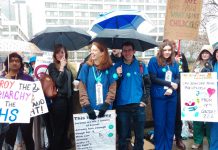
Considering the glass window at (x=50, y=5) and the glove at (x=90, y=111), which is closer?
the glove at (x=90, y=111)

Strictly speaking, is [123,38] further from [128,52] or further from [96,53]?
[96,53]

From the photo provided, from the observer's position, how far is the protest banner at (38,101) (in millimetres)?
4505

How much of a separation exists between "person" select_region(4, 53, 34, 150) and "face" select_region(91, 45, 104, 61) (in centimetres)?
106

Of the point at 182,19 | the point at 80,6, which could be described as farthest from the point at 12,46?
the point at 80,6

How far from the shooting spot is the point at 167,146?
5.08m

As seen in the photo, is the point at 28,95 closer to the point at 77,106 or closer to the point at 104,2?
the point at 77,106

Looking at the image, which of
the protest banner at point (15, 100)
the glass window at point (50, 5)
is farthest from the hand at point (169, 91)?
the glass window at point (50, 5)

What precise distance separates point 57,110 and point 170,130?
189 centimetres

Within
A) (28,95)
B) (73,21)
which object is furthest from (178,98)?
(73,21)

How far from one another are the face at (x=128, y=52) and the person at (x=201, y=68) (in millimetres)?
1203

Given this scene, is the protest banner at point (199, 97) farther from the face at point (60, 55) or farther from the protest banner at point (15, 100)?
the protest banner at point (15, 100)

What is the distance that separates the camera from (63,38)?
541 centimetres

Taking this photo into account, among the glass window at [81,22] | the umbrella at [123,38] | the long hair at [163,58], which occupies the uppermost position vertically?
the glass window at [81,22]

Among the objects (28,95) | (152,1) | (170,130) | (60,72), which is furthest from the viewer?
(152,1)
